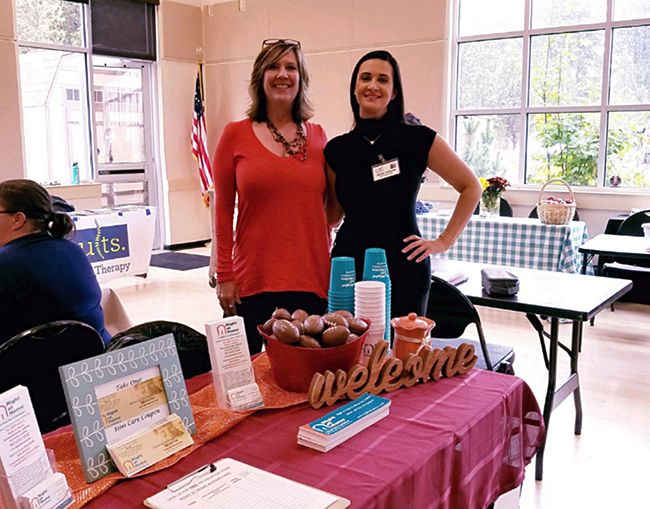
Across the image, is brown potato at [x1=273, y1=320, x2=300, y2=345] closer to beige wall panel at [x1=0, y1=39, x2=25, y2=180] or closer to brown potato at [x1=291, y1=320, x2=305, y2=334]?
brown potato at [x1=291, y1=320, x2=305, y2=334]

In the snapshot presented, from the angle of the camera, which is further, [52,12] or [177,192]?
[177,192]

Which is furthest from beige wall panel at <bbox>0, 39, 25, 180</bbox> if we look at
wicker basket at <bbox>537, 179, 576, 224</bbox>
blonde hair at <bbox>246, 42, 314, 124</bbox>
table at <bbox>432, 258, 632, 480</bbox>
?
blonde hair at <bbox>246, 42, 314, 124</bbox>

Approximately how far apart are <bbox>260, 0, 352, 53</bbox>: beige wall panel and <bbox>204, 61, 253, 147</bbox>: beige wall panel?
27.6 inches

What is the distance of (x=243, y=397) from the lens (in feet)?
4.24

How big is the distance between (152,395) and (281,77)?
1101 millimetres

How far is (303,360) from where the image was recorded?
4.41 ft

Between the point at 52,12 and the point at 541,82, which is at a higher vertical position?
the point at 52,12

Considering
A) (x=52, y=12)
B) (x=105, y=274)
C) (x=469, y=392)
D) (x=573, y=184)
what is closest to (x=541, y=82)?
(x=573, y=184)

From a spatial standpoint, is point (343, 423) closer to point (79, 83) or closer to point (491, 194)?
point (491, 194)

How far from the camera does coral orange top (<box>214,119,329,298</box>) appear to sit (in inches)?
75.7

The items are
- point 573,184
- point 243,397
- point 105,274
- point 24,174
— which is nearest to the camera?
point 243,397

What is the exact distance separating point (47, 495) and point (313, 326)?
2.00ft

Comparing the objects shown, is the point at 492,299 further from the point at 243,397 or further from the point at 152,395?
the point at 152,395

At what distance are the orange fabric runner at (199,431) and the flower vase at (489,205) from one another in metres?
4.30
